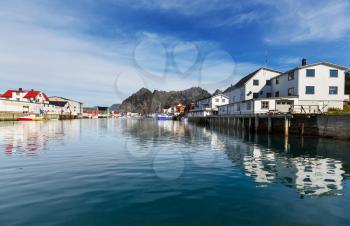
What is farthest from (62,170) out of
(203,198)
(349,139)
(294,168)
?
(349,139)

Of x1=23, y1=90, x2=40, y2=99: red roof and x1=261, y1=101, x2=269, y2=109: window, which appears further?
x1=23, y1=90, x2=40, y2=99: red roof

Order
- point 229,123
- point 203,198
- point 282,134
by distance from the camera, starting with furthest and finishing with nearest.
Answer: point 229,123 → point 282,134 → point 203,198

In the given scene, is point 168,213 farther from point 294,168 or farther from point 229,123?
point 229,123

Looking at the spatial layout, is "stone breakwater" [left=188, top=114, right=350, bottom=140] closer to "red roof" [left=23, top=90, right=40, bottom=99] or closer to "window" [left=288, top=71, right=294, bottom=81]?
"window" [left=288, top=71, right=294, bottom=81]

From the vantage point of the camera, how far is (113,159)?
20.8m

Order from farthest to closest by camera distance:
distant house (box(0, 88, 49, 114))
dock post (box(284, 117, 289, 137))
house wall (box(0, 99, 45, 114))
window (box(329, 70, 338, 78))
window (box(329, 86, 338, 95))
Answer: distant house (box(0, 88, 49, 114)) < house wall (box(0, 99, 45, 114)) < window (box(329, 70, 338, 78)) < window (box(329, 86, 338, 95)) < dock post (box(284, 117, 289, 137))

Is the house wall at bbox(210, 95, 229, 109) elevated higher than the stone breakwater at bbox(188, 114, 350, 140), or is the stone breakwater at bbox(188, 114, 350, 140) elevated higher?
the house wall at bbox(210, 95, 229, 109)

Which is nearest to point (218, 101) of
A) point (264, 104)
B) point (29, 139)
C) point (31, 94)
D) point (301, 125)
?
point (264, 104)

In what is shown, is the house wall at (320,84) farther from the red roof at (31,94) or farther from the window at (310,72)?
the red roof at (31,94)

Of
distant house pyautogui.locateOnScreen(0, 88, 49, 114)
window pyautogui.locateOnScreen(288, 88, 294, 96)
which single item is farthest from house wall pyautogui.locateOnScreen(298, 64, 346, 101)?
distant house pyautogui.locateOnScreen(0, 88, 49, 114)

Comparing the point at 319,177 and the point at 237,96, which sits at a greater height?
the point at 237,96

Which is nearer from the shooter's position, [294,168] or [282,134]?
[294,168]

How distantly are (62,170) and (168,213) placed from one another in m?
10.3

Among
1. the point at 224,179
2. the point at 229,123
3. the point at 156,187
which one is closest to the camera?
the point at 156,187
